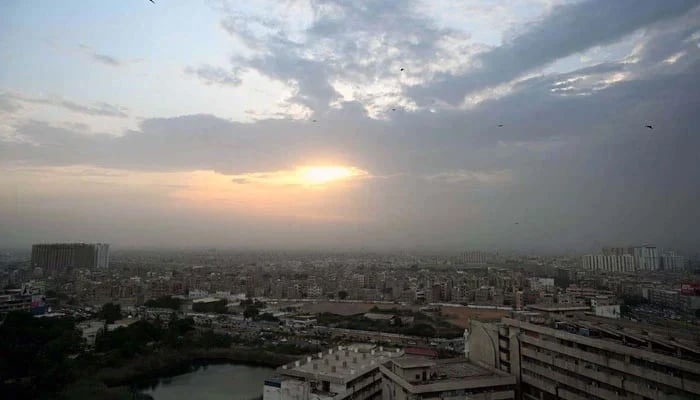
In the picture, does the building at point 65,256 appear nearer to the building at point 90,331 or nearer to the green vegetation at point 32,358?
the building at point 90,331

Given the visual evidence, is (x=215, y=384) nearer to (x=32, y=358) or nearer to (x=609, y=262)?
(x=32, y=358)

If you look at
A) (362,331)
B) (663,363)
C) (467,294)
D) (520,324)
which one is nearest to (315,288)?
(467,294)

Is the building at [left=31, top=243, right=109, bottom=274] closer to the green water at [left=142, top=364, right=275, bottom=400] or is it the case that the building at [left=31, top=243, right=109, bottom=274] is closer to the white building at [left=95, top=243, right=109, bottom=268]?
the white building at [left=95, top=243, right=109, bottom=268]

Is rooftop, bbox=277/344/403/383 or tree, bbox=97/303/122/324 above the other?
rooftop, bbox=277/344/403/383

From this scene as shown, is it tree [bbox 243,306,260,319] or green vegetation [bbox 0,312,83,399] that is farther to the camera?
tree [bbox 243,306,260,319]

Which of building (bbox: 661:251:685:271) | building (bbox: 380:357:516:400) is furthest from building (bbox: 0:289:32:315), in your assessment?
building (bbox: 661:251:685:271)

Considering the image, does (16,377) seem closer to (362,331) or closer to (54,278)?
(362,331)

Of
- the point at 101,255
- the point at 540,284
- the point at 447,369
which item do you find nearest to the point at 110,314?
the point at 447,369
